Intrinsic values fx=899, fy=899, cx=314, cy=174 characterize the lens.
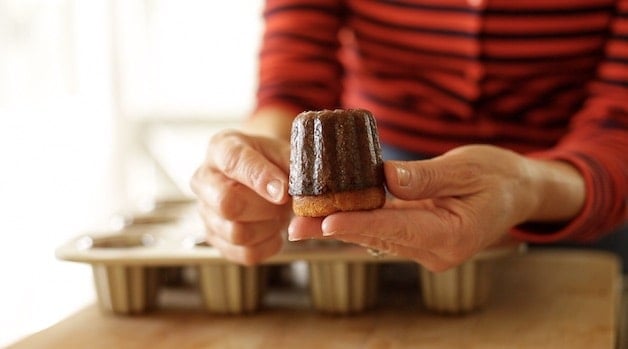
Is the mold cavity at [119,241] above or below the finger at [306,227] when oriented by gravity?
below

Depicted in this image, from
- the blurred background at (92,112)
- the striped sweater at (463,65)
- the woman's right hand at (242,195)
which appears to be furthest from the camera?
the blurred background at (92,112)

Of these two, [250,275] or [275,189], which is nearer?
[275,189]

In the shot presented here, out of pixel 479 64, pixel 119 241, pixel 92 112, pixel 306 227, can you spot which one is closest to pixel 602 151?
pixel 479 64

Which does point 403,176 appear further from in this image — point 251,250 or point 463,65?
point 463,65

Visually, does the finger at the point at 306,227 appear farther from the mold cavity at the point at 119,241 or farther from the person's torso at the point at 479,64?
the person's torso at the point at 479,64

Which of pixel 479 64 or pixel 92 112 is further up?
pixel 479 64

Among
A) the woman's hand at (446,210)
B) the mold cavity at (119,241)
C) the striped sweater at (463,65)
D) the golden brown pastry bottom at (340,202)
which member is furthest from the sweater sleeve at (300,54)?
the golden brown pastry bottom at (340,202)
